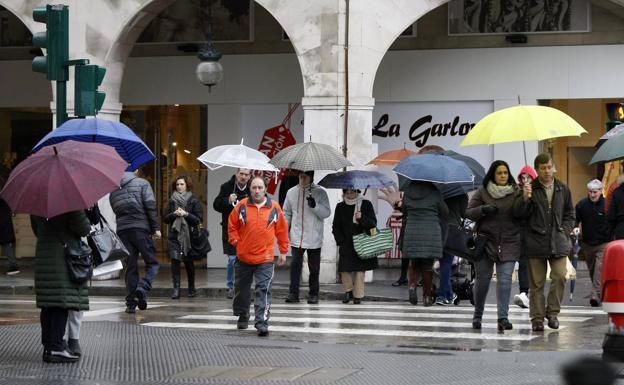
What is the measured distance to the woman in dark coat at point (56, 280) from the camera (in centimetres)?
958

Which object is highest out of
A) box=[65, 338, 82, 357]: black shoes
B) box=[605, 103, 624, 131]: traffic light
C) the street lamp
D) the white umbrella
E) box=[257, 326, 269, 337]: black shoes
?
the street lamp

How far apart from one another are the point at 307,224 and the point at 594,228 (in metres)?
3.84

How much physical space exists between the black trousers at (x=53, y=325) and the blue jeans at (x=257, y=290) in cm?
294

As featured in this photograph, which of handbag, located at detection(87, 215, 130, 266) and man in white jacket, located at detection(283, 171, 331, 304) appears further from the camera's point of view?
man in white jacket, located at detection(283, 171, 331, 304)

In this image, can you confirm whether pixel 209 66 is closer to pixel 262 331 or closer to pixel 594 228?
pixel 594 228

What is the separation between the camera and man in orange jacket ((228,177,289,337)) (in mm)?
12328

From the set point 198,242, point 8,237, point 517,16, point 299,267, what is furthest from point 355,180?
point 8,237

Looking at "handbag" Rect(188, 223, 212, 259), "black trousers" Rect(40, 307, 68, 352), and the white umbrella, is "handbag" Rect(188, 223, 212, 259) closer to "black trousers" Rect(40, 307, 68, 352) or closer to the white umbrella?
the white umbrella

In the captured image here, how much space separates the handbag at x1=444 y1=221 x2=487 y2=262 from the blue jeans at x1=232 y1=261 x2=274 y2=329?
83.7 inches

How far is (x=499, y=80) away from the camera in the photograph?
2212cm

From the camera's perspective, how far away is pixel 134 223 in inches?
591

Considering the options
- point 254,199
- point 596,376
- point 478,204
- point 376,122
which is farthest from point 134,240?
point 596,376

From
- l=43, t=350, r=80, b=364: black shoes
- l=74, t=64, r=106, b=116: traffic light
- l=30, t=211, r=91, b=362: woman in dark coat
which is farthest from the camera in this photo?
l=74, t=64, r=106, b=116: traffic light

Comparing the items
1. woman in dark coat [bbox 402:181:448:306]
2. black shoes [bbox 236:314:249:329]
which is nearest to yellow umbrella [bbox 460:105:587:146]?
woman in dark coat [bbox 402:181:448:306]
